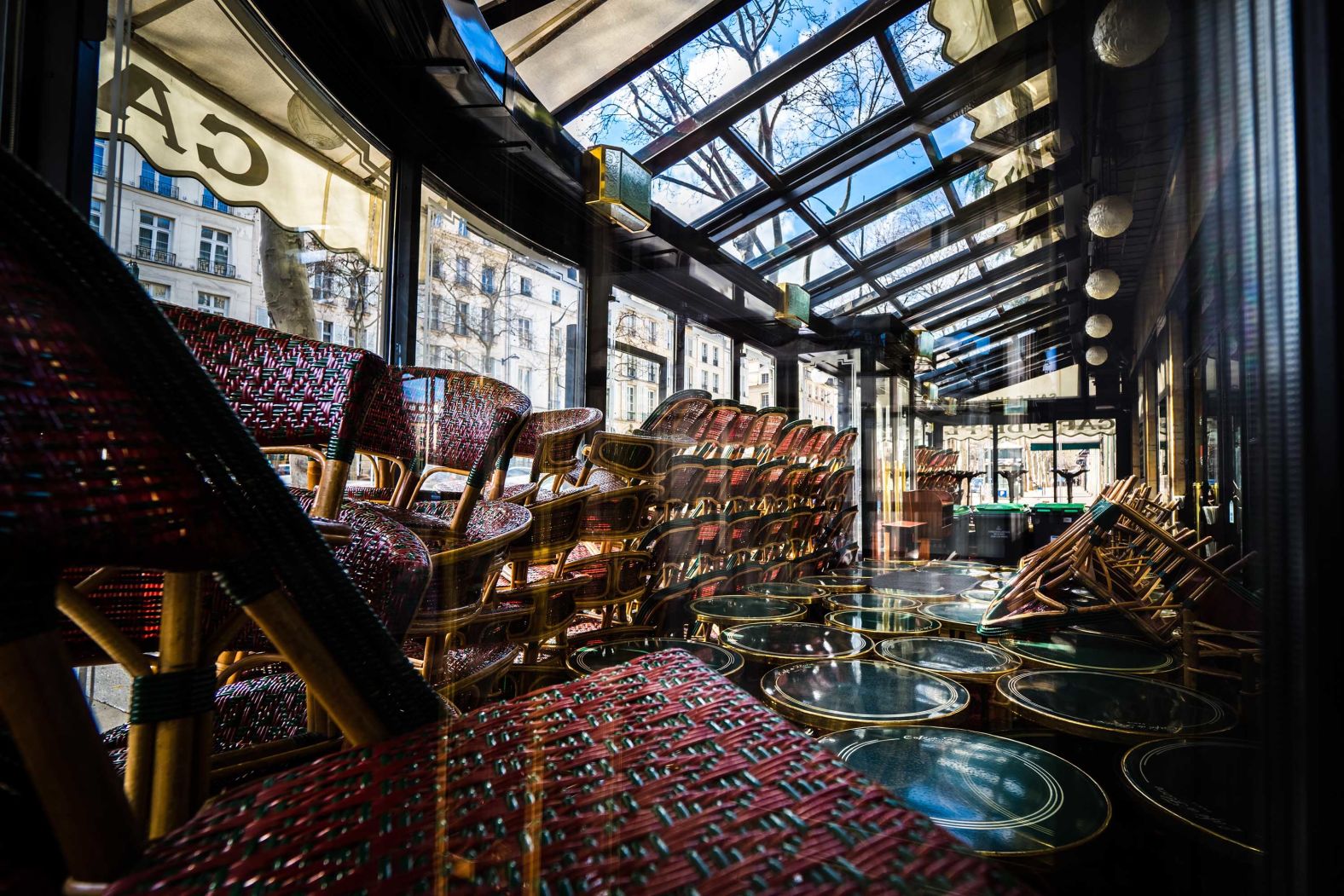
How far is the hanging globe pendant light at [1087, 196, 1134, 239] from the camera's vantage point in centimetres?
116

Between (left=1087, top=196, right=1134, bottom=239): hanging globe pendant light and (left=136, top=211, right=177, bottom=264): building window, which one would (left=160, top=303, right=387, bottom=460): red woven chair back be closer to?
(left=136, top=211, right=177, bottom=264): building window

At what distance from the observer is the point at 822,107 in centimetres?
231

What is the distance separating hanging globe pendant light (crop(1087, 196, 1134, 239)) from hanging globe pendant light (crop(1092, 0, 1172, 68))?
0.81 feet

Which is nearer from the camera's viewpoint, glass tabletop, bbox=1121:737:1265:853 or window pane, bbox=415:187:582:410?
glass tabletop, bbox=1121:737:1265:853

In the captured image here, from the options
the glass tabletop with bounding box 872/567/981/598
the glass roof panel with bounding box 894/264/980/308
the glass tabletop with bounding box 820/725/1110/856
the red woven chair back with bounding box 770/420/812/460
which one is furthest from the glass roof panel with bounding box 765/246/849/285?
the glass tabletop with bounding box 820/725/1110/856

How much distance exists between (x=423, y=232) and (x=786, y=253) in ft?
5.74

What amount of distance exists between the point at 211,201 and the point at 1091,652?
3.20m

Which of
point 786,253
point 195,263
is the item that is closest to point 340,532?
point 195,263

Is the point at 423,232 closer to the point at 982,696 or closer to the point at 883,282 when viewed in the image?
the point at 883,282

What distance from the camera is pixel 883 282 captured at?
2436 mm

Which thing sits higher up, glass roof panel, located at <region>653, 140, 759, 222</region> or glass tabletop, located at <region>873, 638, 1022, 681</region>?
glass roof panel, located at <region>653, 140, 759, 222</region>

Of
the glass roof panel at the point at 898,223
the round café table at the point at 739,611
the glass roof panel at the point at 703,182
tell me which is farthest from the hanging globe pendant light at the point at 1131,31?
the round café table at the point at 739,611

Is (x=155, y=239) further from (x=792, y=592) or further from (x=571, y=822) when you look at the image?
(x=792, y=592)

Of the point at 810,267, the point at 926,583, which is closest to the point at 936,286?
the point at 810,267
